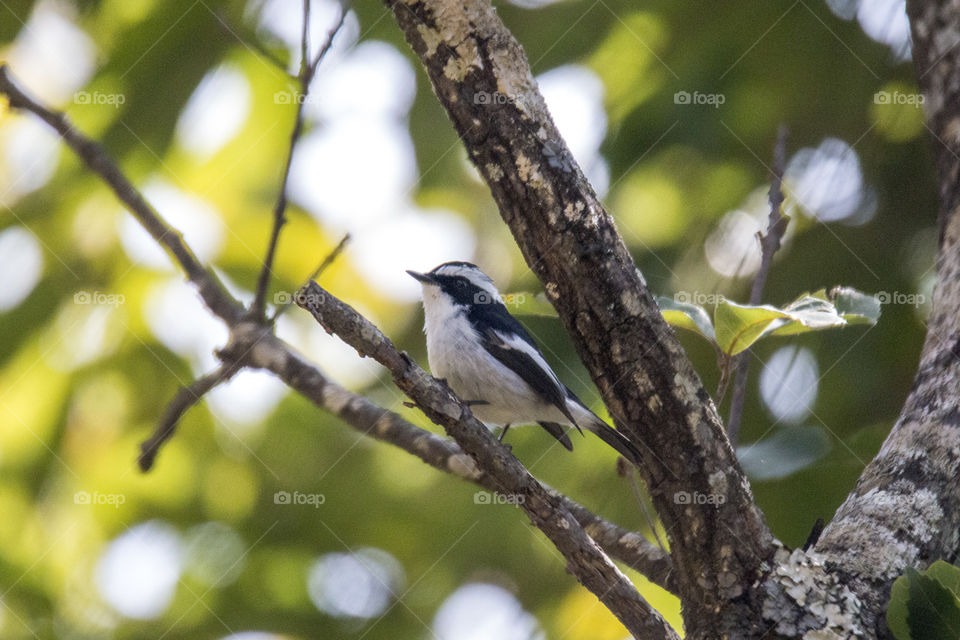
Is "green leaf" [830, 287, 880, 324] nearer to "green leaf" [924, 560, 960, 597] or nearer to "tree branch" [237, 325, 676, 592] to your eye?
"green leaf" [924, 560, 960, 597]

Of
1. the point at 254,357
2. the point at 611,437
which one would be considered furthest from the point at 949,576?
the point at 254,357

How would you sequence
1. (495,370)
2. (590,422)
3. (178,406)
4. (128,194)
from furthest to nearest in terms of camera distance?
(495,370) < (590,422) < (128,194) < (178,406)

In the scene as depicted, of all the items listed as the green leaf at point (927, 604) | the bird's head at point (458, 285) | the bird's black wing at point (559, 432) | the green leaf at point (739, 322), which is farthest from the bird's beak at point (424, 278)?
the green leaf at point (927, 604)

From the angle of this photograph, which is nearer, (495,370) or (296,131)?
(296,131)

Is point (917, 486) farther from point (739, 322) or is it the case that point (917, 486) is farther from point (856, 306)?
point (739, 322)

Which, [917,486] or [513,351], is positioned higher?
[513,351]

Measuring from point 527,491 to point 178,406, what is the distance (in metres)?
1.51

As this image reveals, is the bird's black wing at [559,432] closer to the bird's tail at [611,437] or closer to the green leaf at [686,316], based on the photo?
the bird's tail at [611,437]

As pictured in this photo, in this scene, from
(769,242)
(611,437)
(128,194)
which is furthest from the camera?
(611,437)

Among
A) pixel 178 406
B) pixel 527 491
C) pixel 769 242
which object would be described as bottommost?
pixel 527 491

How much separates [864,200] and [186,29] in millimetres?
2993

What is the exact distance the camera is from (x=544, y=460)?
3.84 meters

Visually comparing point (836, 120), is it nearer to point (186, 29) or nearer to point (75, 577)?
point (186, 29)

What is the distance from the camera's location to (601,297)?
6.69ft
